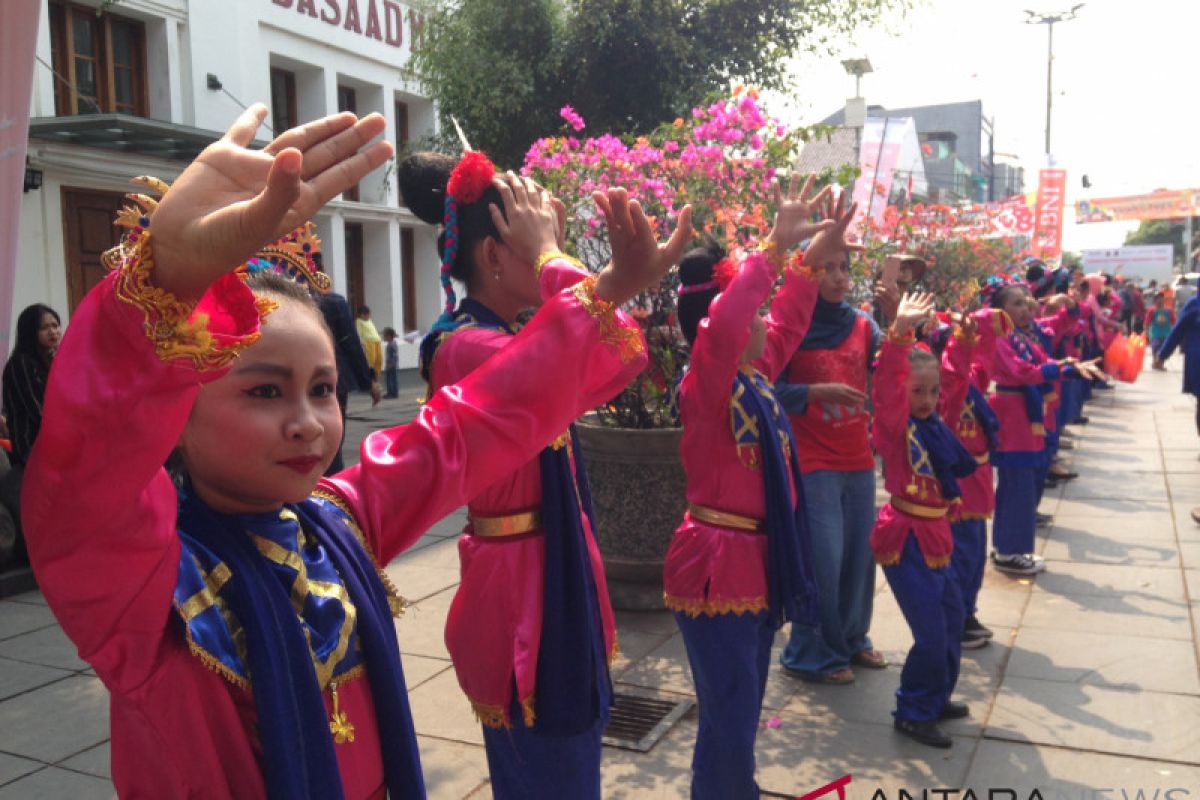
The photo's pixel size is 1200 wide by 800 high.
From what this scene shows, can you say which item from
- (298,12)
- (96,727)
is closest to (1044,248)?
(298,12)

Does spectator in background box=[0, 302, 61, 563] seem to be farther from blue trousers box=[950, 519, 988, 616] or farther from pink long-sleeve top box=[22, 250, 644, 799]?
blue trousers box=[950, 519, 988, 616]

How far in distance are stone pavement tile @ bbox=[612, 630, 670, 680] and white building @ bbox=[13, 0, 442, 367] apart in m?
7.64

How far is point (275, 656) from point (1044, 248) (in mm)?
23951

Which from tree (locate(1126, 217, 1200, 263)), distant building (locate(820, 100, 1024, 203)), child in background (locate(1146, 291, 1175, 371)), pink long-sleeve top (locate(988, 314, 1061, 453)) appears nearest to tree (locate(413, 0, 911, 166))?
pink long-sleeve top (locate(988, 314, 1061, 453))

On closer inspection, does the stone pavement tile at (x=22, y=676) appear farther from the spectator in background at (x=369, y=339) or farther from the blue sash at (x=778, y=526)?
the spectator in background at (x=369, y=339)

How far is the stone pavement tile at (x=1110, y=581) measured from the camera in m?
6.02

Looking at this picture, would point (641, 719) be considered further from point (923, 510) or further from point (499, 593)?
point (499, 593)

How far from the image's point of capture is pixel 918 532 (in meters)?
3.95

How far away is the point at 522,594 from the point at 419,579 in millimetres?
3887

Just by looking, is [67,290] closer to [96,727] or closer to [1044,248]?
[96,727]

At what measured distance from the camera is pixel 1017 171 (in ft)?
233

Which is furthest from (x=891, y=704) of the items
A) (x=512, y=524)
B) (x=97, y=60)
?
(x=97, y=60)

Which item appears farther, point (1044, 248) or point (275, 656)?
point (1044, 248)

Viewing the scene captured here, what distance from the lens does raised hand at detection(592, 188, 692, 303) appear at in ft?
5.55
